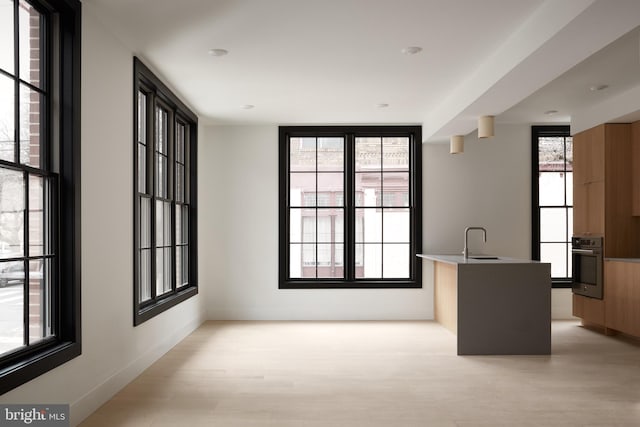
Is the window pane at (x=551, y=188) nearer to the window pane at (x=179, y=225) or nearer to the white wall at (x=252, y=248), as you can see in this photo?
the white wall at (x=252, y=248)

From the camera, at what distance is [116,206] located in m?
4.14

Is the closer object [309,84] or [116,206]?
[116,206]

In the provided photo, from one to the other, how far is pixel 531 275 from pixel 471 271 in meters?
0.59

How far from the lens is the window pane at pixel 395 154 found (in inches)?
303

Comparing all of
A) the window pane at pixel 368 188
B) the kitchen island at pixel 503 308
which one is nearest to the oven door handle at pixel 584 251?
the kitchen island at pixel 503 308

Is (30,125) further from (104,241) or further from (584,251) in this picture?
(584,251)

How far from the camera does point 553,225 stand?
302 inches

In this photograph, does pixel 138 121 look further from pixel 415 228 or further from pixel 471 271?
pixel 415 228

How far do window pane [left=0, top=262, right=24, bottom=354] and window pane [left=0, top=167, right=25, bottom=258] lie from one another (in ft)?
0.27

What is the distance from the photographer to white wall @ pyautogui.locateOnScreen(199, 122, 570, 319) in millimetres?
7527

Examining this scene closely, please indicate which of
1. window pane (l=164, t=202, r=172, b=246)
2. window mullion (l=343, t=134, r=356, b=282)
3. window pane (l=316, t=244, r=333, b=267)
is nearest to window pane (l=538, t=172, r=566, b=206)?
window mullion (l=343, t=134, r=356, b=282)

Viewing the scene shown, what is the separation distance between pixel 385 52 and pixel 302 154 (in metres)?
3.33

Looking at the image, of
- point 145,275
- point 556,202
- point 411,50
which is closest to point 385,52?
point 411,50

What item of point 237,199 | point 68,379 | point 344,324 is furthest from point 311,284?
point 68,379
